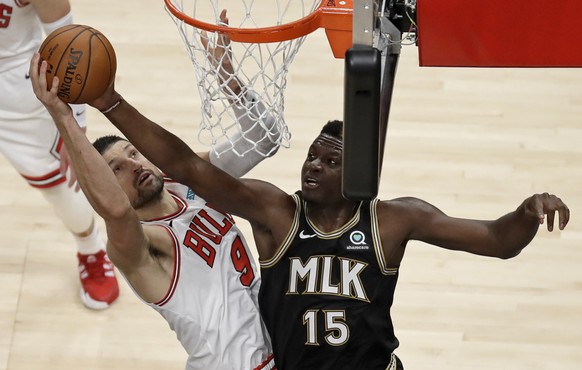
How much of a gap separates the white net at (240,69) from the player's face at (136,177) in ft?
0.67

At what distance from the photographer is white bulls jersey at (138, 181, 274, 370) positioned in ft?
10.1

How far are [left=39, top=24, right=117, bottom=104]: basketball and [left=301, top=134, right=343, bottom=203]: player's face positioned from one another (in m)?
0.62

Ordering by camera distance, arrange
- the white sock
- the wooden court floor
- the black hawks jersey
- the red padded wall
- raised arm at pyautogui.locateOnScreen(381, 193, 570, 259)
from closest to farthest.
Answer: the red padded wall
raised arm at pyautogui.locateOnScreen(381, 193, 570, 259)
the black hawks jersey
the wooden court floor
the white sock

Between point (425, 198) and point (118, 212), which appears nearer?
point (118, 212)

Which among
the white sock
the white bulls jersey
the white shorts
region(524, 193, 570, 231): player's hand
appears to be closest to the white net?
the white bulls jersey

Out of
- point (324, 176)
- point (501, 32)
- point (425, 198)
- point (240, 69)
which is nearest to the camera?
point (501, 32)

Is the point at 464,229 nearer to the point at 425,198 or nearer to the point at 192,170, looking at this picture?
the point at 192,170

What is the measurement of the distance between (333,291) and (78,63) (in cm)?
93

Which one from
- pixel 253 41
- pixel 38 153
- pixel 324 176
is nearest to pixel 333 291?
pixel 324 176

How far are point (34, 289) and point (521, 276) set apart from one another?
2026 millimetres

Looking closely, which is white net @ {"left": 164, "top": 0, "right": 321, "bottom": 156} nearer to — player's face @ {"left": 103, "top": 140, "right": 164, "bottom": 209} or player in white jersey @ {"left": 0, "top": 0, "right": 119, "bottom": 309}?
player's face @ {"left": 103, "top": 140, "right": 164, "bottom": 209}

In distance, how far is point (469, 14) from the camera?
96.3 inches

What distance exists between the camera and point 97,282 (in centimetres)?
438

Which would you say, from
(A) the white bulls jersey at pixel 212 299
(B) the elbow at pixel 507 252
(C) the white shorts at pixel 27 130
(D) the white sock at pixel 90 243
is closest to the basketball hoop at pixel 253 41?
(A) the white bulls jersey at pixel 212 299
